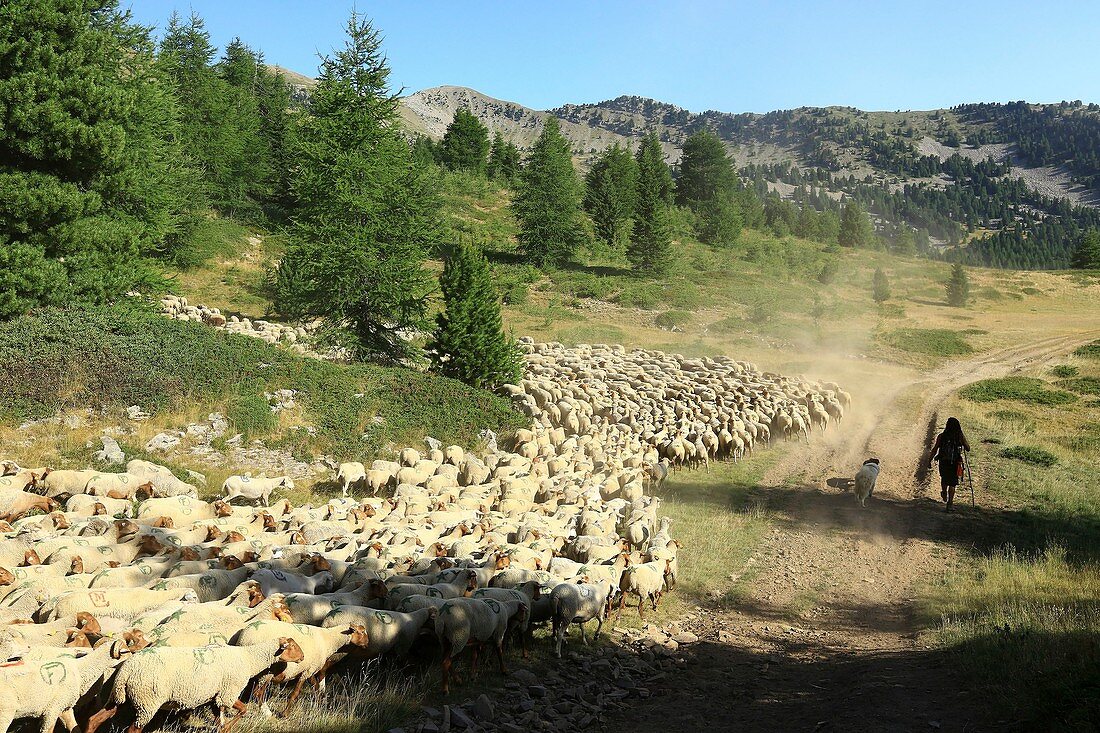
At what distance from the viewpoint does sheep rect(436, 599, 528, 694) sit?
795cm

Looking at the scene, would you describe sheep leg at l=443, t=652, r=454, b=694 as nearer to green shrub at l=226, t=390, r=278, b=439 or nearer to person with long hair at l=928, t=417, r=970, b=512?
green shrub at l=226, t=390, r=278, b=439

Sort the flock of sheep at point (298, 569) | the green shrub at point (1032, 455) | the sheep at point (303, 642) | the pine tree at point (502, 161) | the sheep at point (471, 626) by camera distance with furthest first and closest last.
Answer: the pine tree at point (502, 161), the green shrub at point (1032, 455), the sheep at point (471, 626), the sheep at point (303, 642), the flock of sheep at point (298, 569)

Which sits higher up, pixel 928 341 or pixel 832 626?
pixel 928 341

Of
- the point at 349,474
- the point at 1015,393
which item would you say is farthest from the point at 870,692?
the point at 1015,393

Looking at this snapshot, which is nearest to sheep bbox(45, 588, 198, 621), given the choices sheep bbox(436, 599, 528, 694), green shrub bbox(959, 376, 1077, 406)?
sheep bbox(436, 599, 528, 694)

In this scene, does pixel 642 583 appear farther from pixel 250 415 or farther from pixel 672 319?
pixel 672 319

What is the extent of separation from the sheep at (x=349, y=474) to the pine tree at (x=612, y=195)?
164ft

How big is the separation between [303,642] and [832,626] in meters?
8.06

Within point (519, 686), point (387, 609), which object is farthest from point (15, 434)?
point (519, 686)

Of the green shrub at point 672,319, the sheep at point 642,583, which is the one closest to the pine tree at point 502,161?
the green shrub at point 672,319

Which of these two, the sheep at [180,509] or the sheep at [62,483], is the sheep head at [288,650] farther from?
the sheep at [62,483]

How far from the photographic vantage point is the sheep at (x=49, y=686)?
18.1 feet

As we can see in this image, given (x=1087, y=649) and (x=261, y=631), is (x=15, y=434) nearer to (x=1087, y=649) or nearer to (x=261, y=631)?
(x=261, y=631)

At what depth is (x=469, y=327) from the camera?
919 inches
